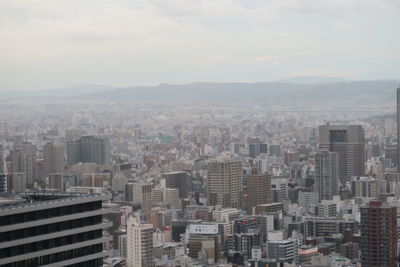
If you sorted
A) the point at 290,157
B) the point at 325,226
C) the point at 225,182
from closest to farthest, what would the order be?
the point at 325,226
the point at 225,182
the point at 290,157

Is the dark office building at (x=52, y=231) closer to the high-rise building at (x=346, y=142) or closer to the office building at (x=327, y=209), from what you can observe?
the office building at (x=327, y=209)

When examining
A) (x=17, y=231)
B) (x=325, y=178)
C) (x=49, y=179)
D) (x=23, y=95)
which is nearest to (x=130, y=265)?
(x=23, y=95)

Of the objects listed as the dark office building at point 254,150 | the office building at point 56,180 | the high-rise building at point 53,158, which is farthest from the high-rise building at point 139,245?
the dark office building at point 254,150

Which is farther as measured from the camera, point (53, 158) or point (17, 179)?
point (53, 158)

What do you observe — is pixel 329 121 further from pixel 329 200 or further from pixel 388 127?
pixel 329 200

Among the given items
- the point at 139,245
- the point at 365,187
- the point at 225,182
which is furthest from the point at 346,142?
the point at 139,245

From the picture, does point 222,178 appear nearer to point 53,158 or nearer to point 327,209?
point 327,209

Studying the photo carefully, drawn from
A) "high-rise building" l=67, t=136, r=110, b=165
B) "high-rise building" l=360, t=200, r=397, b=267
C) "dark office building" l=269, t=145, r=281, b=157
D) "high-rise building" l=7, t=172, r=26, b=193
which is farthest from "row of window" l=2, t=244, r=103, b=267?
"dark office building" l=269, t=145, r=281, b=157

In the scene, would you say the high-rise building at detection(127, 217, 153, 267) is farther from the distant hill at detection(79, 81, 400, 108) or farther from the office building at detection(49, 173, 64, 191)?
the distant hill at detection(79, 81, 400, 108)
